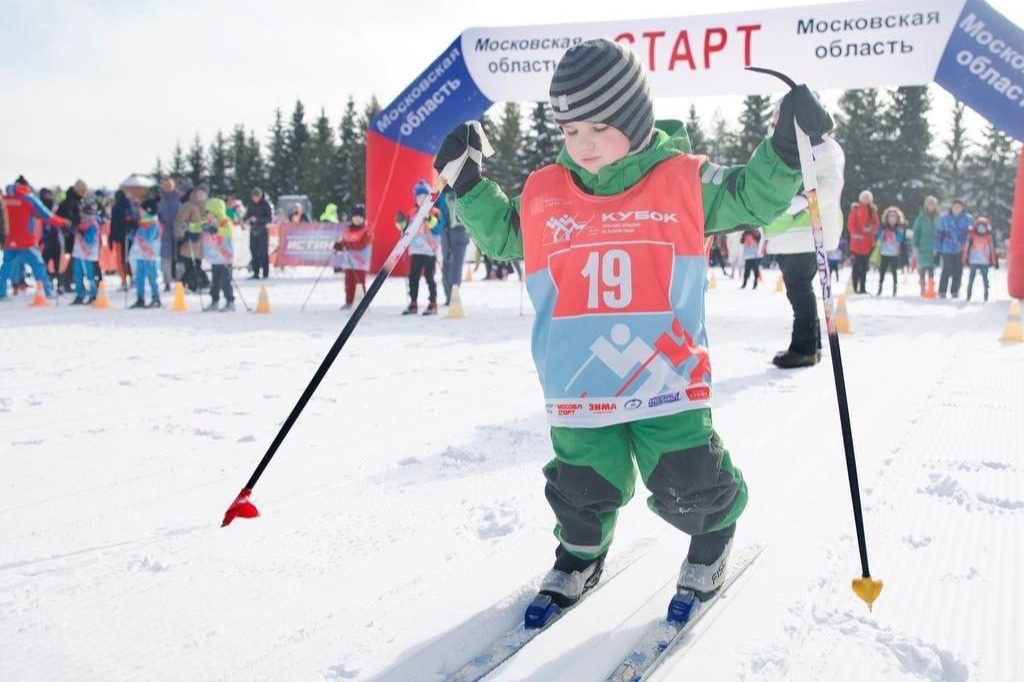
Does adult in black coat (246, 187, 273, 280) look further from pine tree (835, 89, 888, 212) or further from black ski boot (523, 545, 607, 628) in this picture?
pine tree (835, 89, 888, 212)

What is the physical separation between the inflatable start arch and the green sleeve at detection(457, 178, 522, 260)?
345 inches

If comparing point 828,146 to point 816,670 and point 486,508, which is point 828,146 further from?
point 486,508

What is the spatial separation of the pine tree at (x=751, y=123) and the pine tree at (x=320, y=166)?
26172 millimetres

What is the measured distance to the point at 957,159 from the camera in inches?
1969

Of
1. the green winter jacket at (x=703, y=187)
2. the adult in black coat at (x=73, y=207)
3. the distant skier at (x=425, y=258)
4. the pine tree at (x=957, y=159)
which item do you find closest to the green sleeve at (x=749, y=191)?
the green winter jacket at (x=703, y=187)

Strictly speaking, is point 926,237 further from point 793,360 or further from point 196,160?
point 196,160

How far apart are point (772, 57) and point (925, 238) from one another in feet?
19.9

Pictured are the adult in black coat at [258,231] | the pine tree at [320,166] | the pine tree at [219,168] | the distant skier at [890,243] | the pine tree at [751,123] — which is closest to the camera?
the distant skier at [890,243]

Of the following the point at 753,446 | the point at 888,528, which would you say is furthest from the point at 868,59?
the point at 888,528

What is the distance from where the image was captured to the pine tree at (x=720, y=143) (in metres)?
49.9

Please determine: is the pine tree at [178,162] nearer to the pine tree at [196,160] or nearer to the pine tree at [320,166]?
the pine tree at [196,160]

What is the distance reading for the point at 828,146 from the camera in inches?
73.7

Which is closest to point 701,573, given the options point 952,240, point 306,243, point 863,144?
point 952,240

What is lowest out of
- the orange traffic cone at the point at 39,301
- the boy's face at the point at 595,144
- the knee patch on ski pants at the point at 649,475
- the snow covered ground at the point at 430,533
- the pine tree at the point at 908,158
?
the snow covered ground at the point at 430,533
